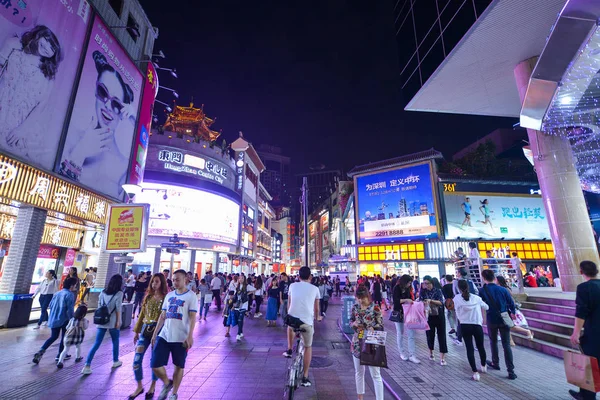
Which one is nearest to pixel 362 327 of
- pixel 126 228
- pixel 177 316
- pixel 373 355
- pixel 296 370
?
pixel 373 355

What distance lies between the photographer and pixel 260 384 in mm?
5125

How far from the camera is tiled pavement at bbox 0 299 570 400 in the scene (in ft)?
15.5

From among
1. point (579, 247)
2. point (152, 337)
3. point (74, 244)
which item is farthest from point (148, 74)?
point (579, 247)

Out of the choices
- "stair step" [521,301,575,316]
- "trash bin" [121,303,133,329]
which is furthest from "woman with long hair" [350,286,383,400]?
"trash bin" [121,303,133,329]

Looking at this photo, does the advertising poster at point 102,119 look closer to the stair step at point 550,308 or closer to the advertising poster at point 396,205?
the stair step at point 550,308

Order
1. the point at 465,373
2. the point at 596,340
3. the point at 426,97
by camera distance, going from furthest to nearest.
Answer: the point at 426,97, the point at 465,373, the point at 596,340

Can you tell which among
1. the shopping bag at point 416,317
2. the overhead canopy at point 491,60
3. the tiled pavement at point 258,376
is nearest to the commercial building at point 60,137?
the tiled pavement at point 258,376

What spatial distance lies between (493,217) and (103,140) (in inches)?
1435

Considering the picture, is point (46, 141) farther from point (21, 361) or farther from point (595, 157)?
point (595, 157)

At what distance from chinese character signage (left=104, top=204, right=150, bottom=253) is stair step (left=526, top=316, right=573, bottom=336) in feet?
39.9

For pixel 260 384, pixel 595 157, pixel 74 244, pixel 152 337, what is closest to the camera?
pixel 152 337

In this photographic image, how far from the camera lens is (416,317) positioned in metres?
6.45

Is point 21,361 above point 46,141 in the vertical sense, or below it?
below

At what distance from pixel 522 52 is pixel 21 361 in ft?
63.3
